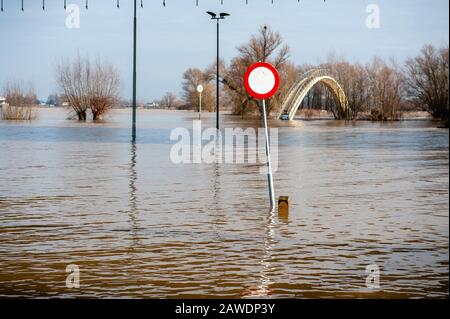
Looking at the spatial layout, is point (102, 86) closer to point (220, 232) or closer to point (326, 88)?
point (326, 88)

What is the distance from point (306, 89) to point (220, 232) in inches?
2834

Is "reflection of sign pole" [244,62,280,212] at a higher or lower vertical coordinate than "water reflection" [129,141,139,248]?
higher

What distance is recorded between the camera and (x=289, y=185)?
61.9ft

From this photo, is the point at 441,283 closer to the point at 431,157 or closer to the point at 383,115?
the point at 431,157

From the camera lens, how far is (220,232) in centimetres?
1195

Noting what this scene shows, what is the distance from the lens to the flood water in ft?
27.5

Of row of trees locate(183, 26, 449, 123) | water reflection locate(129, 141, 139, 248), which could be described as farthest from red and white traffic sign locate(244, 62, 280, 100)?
row of trees locate(183, 26, 449, 123)

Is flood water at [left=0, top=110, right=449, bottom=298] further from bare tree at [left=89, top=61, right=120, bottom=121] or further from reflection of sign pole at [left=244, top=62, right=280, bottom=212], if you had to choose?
bare tree at [left=89, top=61, right=120, bottom=121]

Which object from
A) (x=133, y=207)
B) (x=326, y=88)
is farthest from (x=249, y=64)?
(x=133, y=207)

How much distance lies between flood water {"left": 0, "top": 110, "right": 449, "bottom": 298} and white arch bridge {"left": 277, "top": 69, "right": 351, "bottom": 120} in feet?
195

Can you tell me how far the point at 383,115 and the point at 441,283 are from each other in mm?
82160

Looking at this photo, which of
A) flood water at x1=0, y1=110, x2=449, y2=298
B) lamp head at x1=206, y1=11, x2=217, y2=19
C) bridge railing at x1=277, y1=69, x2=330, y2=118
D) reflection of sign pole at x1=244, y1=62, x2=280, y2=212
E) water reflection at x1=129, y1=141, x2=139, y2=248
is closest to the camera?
flood water at x1=0, y1=110, x2=449, y2=298

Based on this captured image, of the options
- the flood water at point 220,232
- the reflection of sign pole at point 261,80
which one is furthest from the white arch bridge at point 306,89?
the reflection of sign pole at point 261,80
